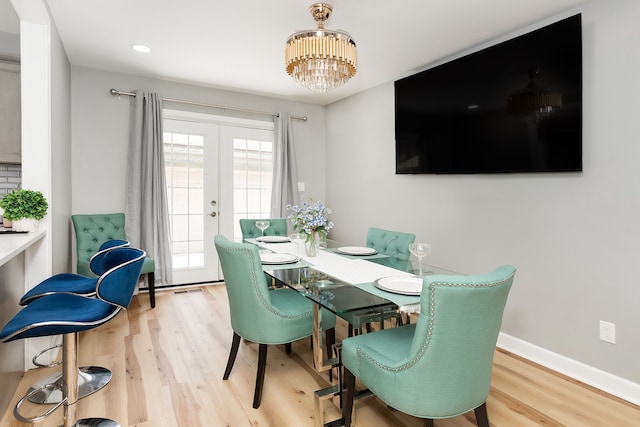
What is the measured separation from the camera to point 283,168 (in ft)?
16.3

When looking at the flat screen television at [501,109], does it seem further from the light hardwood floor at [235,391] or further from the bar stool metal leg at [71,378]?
the bar stool metal leg at [71,378]

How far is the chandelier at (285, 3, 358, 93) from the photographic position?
2143mm

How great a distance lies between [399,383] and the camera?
1439 mm

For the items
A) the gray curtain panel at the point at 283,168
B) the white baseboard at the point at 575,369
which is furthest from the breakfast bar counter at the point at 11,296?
the white baseboard at the point at 575,369

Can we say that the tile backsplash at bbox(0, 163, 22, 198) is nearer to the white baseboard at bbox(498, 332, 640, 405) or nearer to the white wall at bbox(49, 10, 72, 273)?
the white wall at bbox(49, 10, 72, 273)

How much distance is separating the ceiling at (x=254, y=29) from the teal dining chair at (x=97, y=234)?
1603mm

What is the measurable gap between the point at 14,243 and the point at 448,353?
213 cm

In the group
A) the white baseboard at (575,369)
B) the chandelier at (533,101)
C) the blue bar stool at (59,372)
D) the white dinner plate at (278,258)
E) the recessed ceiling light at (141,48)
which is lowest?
the white baseboard at (575,369)

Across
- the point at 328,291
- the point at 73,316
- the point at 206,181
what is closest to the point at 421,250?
the point at 328,291

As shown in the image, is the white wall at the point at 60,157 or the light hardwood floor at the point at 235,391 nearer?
the light hardwood floor at the point at 235,391

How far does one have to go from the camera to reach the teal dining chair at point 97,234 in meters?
3.59

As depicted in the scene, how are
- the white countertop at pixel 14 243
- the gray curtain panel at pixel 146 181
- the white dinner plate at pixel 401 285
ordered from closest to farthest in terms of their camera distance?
the white countertop at pixel 14 243
the white dinner plate at pixel 401 285
the gray curtain panel at pixel 146 181

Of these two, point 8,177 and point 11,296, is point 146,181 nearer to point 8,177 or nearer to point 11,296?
point 8,177

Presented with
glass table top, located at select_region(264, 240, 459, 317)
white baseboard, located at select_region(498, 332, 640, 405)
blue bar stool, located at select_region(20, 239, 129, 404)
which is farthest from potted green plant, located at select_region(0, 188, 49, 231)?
white baseboard, located at select_region(498, 332, 640, 405)
